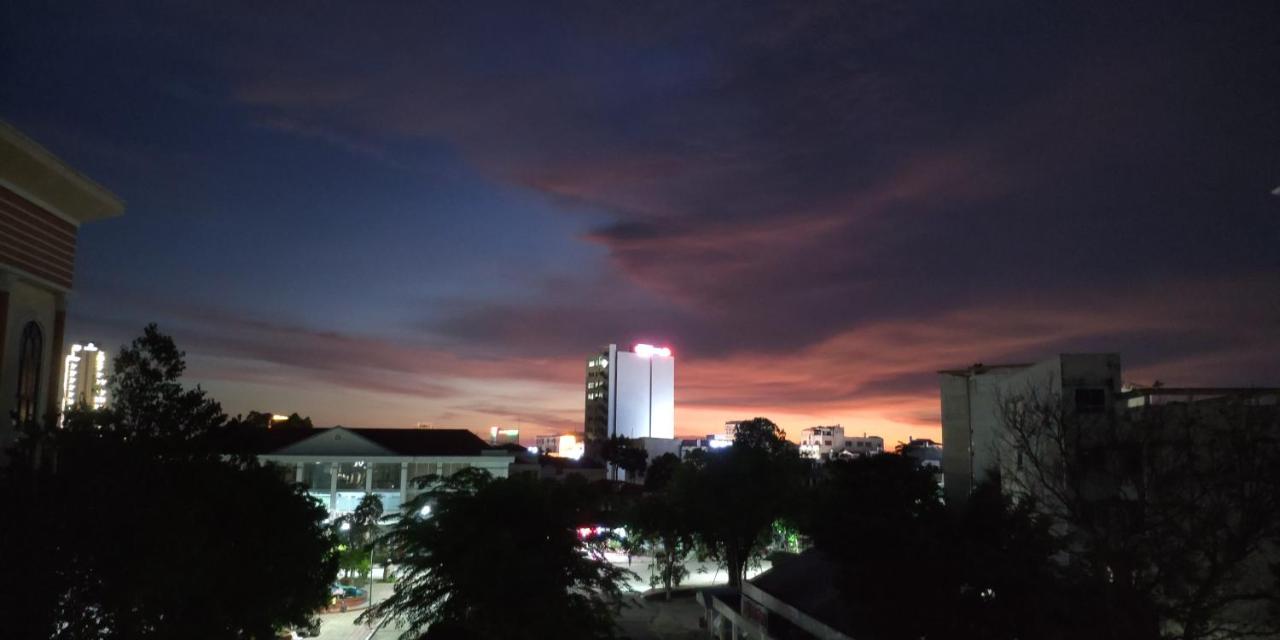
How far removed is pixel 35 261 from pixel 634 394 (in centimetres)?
16471

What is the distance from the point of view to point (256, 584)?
18.2 metres

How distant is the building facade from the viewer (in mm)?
21547

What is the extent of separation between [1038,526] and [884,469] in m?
3.67

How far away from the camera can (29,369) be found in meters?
23.5

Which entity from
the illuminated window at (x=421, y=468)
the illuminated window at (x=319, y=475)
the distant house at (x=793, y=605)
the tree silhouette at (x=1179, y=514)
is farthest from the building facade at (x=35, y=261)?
the illuminated window at (x=421, y=468)

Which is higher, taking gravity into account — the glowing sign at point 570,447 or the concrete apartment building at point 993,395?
the concrete apartment building at point 993,395

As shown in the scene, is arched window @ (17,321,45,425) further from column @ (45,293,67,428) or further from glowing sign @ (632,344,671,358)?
glowing sign @ (632,344,671,358)

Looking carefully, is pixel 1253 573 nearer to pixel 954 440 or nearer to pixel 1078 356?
pixel 1078 356

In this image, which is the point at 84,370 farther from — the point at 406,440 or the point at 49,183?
the point at 406,440

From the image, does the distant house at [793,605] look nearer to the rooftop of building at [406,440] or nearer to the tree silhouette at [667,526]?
the tree silhouette at [667,526]

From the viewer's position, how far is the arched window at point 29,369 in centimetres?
2309

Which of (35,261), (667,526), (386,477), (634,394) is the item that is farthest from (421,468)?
(634,394)

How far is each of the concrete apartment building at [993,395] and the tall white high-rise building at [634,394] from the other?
13462cm

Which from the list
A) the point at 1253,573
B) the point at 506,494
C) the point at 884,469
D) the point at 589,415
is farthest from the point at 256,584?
the point at 589,415
